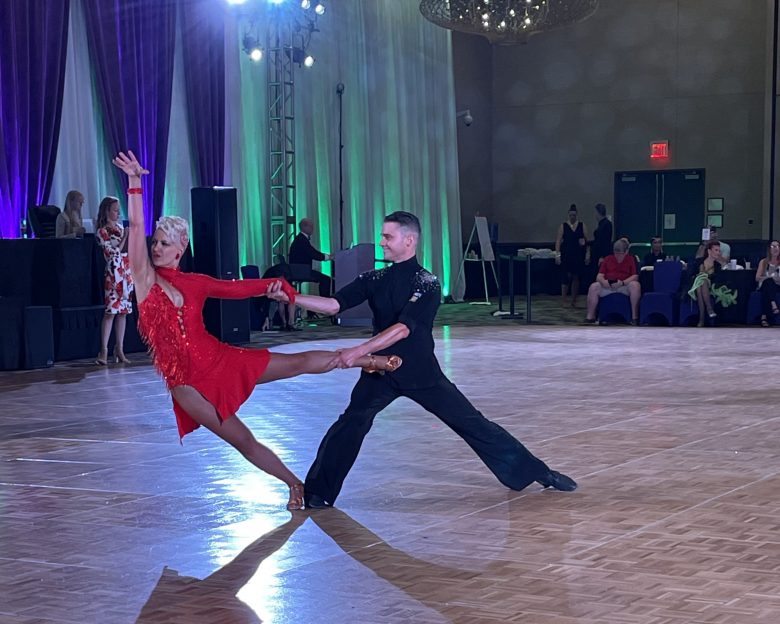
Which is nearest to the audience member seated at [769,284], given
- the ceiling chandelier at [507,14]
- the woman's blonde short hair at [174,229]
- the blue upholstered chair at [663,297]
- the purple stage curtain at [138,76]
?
the blue upholstered chair at [663,297]

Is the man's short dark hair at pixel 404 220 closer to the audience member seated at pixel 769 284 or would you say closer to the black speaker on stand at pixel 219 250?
the black speaker on stand at pixel 219 250

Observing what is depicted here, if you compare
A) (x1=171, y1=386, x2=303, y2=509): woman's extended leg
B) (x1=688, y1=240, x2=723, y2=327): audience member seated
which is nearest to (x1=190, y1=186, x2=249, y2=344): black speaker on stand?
(x1=688, y1=240, x2=723, y2=327): audience member seated

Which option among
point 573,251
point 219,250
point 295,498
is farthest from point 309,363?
point 573,251

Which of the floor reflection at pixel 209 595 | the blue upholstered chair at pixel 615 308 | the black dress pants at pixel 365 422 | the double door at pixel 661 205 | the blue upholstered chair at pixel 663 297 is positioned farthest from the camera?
the double door at pixel 661 205

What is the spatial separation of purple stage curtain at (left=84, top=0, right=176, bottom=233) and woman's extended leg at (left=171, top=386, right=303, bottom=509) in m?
8.33

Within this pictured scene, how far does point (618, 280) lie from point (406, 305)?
35.6 ft

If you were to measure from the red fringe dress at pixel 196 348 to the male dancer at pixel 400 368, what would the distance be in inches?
10.2

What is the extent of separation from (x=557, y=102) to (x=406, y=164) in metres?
4.44

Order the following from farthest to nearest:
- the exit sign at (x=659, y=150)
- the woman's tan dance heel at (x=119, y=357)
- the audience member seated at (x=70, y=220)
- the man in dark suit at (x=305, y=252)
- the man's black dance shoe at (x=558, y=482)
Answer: the exit sign at (x=659, y=150) → the man in dark suit at (x=305, y=252) → the audience member seated at (x=70, y=220) → the woman's tan dance heel at (x=119, y=357) → the man's black dance shoe at (x=558, y=482)

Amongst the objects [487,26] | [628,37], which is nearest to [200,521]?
[487,26]

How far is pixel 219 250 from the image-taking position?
12.2 metres

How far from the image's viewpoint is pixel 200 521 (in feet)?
14.7

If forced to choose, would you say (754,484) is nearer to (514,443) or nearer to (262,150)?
(514,443)

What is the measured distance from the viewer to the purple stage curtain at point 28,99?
36.2 feet
